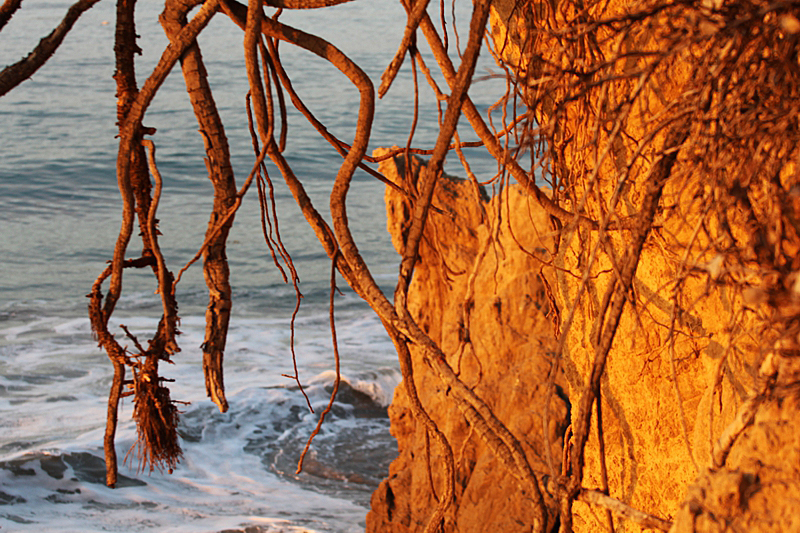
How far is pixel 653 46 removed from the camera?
1908mm

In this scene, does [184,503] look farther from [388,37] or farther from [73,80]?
[388,37]

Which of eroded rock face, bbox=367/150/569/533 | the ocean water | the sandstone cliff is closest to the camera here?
the sandstone cliff

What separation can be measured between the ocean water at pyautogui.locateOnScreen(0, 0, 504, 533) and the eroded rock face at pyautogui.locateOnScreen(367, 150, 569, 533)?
4.36 ft

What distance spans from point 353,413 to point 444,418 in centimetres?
528

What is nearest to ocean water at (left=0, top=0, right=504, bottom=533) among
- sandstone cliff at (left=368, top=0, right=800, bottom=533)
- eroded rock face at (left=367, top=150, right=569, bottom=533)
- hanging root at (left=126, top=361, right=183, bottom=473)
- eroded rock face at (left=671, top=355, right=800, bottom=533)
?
sandstone cliff at (left=368, top=0, right=800, bottom=533)

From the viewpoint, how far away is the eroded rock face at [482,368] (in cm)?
450

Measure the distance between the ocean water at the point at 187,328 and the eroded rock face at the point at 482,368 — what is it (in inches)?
52.3

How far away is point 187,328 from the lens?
45.7 feet

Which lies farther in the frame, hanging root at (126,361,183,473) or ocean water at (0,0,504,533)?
ocean water at (0,0,504,533)

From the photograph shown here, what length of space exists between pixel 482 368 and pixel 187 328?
11.1m

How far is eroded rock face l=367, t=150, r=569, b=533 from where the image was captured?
14.8 feet

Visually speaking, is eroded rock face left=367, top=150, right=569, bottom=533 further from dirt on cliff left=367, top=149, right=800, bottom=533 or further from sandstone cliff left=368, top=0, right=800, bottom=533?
sandstone cliff left=368, top=0, right=800, bottom=533

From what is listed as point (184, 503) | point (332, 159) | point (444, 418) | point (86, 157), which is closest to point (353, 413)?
point (184, 503)

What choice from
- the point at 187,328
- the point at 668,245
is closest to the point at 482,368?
the point at 668,245
